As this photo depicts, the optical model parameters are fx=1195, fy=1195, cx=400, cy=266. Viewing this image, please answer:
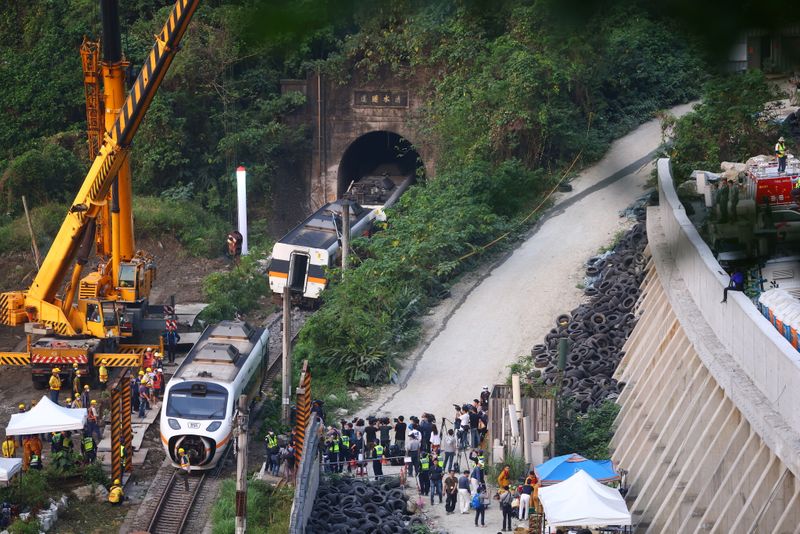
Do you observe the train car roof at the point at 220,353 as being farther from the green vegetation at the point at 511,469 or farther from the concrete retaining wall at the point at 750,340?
the concrete retaining wall at the point at 750,340

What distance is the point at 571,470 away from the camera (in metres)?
19.5

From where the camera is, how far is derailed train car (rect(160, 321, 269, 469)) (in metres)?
22.1

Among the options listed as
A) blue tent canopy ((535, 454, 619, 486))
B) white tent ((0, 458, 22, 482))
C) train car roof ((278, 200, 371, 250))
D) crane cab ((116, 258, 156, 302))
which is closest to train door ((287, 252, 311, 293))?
train car roof ((278, 200, 371, 250))

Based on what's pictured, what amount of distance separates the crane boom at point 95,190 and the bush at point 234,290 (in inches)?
211

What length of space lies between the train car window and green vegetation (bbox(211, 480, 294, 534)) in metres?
11.1

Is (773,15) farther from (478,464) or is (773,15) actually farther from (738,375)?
(478,464)

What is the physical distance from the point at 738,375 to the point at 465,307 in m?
14.0

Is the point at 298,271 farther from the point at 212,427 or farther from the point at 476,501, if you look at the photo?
the point at 476,501

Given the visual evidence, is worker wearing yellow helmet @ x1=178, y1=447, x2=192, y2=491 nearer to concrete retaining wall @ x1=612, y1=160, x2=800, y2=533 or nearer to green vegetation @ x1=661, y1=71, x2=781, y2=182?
concrete retaining wall @ x1=612, y1=160, x2=800, y2=533

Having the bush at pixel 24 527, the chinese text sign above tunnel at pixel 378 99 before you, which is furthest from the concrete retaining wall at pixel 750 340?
the chinese text sign above tunnel at pixel 378 99

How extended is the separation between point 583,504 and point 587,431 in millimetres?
5539

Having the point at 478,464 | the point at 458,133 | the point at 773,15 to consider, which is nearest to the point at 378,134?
the point at 458,133

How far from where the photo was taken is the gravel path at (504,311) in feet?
88.7

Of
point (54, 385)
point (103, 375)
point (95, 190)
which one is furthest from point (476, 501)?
point (95, 190)
